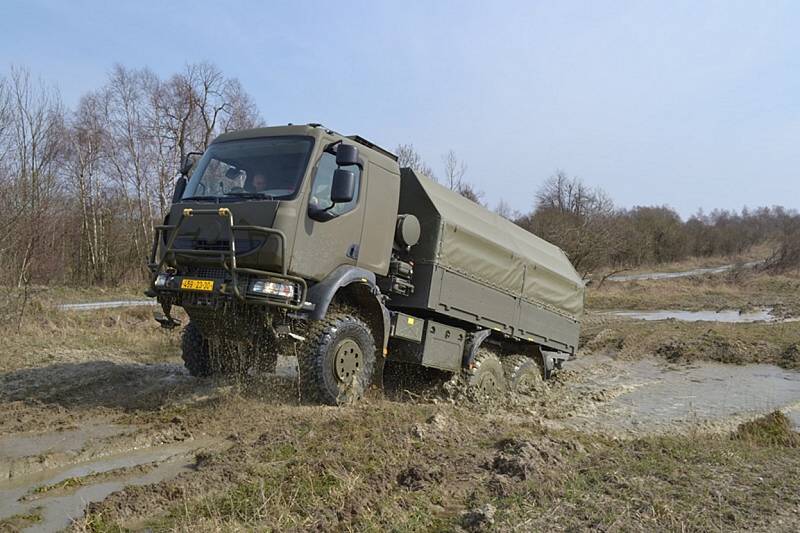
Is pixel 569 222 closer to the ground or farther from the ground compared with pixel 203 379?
farther from the ground

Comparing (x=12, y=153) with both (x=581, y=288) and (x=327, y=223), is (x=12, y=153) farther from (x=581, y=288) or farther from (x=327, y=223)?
(x=581, y=288)

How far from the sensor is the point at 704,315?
29000 mm

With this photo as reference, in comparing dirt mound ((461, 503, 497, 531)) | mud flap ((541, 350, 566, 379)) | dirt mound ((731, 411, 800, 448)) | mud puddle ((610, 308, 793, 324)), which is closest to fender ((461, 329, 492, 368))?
mud flap ((541, 350, 566, 379))

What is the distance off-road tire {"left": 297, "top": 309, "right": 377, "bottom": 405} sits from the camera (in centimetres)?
670

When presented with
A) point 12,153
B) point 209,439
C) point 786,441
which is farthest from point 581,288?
point 12,153

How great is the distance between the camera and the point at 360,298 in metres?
7.50

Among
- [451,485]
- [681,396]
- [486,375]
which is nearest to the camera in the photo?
[451,485]

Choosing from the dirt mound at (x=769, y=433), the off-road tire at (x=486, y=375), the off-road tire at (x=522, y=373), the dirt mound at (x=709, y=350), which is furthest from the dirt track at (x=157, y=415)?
the dirt mound at (x=709, y=350)

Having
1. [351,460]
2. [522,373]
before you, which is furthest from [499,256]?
[351,460]

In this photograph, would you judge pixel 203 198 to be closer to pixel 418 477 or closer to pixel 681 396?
pixel 418 477

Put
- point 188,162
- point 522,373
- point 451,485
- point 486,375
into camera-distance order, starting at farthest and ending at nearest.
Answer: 1. point 522,373
2. point 486,375
3. point 188,162
4. point 451,485

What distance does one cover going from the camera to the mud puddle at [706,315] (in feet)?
87.6

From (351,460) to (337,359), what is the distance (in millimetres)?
2139

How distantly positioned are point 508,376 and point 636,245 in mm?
54916
